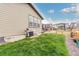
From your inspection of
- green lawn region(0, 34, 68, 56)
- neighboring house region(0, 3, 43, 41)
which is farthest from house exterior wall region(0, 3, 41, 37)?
green lawn region(0, 34, 68, 56)

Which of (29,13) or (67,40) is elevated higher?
(29,13)

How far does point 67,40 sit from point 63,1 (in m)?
0.63

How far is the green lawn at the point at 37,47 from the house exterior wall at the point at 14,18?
0.17m

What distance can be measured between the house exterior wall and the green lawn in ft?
0.56

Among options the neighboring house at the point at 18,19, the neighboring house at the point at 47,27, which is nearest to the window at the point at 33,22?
the neighboring house at the point at 18,19

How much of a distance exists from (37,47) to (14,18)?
58cm

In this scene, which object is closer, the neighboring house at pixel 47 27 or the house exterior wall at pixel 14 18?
the house exterior wall at pixel 14 18

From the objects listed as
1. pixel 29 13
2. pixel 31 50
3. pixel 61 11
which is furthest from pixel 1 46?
pixel 61 11

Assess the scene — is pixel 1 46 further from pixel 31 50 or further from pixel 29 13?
pixel 29 13

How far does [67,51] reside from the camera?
9.59 ft

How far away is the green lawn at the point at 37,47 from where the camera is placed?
112 inches

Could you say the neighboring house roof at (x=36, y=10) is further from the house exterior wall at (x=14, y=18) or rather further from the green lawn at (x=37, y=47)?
the green lawn at (x=37, y=47)

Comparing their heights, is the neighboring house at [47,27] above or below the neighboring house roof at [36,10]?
below

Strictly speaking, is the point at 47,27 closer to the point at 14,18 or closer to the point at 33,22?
the point at 33,22
